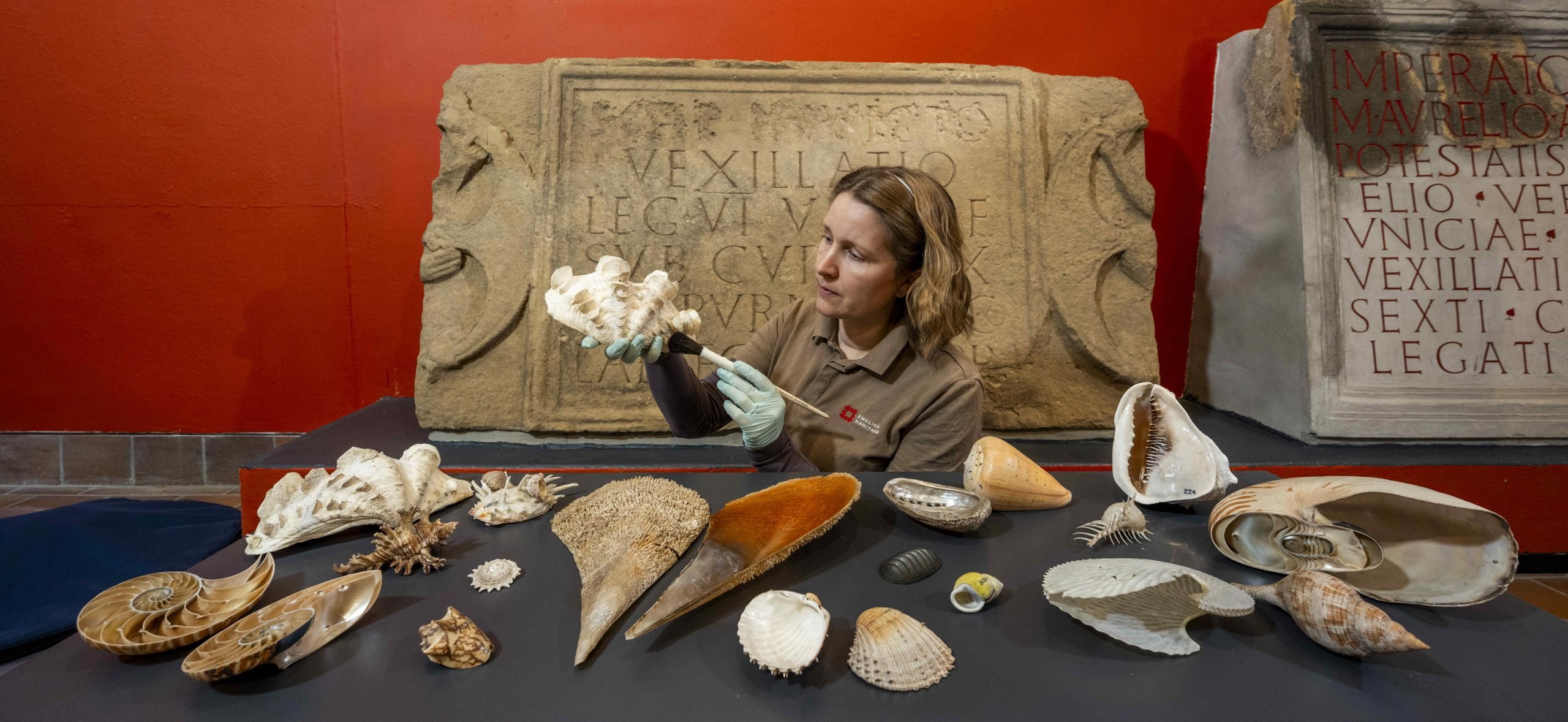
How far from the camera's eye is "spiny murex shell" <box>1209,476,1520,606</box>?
1.17m

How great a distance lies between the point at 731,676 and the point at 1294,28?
365 cm

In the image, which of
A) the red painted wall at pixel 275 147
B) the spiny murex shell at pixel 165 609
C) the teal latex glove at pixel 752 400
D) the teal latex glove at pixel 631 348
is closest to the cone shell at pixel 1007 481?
the teal latex glove at pixel 752 400

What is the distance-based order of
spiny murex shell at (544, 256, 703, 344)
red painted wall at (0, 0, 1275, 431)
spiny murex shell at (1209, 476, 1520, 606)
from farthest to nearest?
red painted wall at (0, 0, 1275, 431) < spiny murex shell at (544, 256, 703, 344) < spiny murex shell at (1209, 476, 1520, 606)

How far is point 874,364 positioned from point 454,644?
133 centimetres

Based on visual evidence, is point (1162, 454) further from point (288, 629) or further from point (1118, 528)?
point (288, 629)

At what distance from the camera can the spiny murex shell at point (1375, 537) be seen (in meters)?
1.17

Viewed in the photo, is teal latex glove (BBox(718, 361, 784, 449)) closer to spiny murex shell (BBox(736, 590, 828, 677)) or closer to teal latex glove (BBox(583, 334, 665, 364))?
teal latex glove (BBox(583, 334, 665, 364))

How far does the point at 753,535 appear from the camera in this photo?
4.30ft

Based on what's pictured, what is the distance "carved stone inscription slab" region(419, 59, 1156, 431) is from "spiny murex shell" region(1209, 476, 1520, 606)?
1.87 meters

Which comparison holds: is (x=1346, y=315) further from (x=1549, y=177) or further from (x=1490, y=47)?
→ (x=1490, y=47)

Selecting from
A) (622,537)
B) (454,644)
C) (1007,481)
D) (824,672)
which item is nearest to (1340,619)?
(1007,481)

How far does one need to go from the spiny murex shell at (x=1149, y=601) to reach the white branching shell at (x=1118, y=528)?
0.25 m

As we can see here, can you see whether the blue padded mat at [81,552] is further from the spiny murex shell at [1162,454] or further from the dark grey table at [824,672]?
the spiny murex shell at [1162,454]

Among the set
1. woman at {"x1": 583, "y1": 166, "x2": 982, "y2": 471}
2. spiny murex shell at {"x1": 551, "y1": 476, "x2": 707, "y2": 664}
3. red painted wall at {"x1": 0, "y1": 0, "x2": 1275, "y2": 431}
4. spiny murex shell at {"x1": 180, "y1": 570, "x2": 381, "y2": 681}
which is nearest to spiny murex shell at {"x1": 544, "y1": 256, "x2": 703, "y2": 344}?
woman at {"x1": 583, "y1": 166, "x2": 982, "y2": 471}
